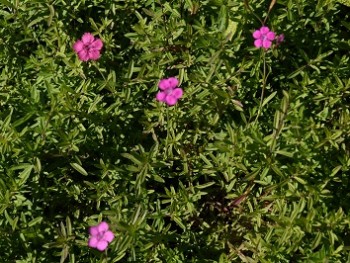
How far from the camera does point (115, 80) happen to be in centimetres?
298

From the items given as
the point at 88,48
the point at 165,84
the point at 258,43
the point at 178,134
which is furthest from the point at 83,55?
the point at 258,43

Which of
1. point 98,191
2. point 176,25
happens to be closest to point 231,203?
point 98,191

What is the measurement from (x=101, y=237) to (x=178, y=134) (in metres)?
0.66

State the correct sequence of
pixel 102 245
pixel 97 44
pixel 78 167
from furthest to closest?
pixel 97 44, pixel 78 167, pixel 102 245

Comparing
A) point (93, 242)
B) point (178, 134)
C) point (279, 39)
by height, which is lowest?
point (93, 242)

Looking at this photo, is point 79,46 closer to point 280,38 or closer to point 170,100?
point 170,100

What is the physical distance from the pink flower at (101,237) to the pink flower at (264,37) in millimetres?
1039

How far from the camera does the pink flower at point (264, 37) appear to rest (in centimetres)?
274

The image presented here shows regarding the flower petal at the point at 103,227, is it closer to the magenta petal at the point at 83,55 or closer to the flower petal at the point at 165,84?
the flower petal at the point at 165,84

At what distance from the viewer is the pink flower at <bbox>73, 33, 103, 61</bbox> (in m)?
2.90

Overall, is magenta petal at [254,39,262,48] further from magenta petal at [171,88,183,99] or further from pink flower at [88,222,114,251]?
pink flower at [88,222,114,251]

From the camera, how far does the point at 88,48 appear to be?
291 centimetres

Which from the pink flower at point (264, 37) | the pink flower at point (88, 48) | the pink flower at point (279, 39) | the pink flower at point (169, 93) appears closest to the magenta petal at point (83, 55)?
the pink flower at point (88, 48)

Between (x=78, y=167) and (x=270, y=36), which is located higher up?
(x=270, y=36)
